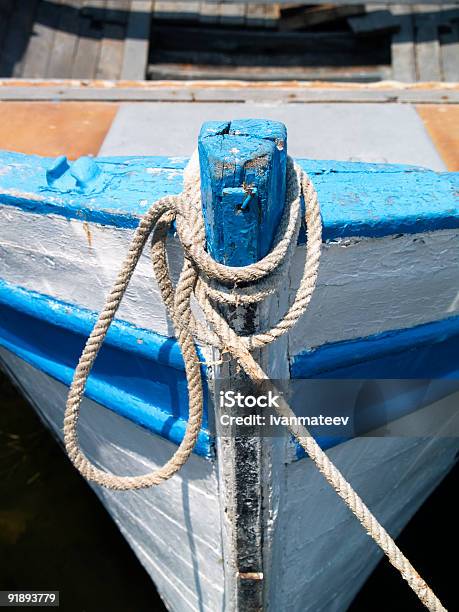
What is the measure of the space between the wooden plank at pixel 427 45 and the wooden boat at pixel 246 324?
292cm

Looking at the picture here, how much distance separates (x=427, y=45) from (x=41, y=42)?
8.79ft

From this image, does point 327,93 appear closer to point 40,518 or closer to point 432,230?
point 432,230

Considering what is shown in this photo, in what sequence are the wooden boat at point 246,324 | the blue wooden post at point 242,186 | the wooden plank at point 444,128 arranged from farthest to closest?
the wooden plank at point 444,128
the wooden boat at point 246,324
the blue wooden post at point 242,186

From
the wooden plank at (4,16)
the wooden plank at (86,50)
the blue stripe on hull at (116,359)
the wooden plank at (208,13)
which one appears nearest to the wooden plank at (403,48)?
the wooden plank at (208,13)

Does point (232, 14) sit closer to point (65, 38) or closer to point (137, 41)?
point (137, 41)

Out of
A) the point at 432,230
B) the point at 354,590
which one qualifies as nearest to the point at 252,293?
the point at 432,230

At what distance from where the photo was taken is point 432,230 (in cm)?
145

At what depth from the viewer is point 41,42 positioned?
4555 mm

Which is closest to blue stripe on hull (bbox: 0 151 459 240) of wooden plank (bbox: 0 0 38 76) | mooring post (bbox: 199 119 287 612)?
mooring post (bbox: 199 119 287 612)

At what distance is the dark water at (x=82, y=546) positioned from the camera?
2943mm

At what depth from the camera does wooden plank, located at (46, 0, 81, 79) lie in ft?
14.8

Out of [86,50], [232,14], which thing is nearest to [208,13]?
[232,14]
